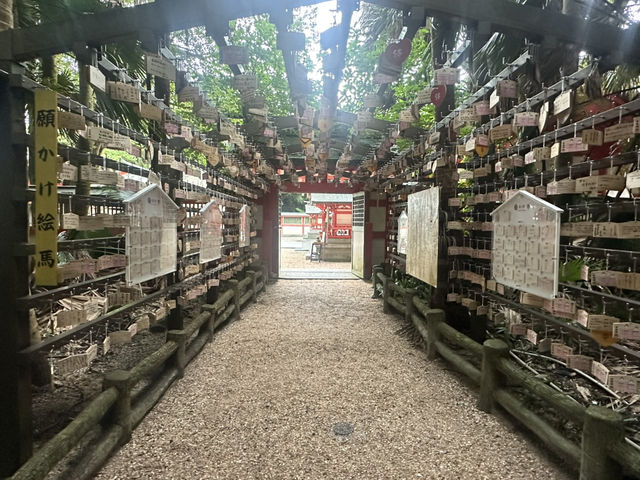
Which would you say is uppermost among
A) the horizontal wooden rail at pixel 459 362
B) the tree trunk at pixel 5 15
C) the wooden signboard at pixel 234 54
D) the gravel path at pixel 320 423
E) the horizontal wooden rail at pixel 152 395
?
the wooden signboard at pixel 234 54

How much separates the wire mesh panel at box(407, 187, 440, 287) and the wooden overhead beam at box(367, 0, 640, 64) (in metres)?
2.05

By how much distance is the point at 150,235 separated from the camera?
291cm

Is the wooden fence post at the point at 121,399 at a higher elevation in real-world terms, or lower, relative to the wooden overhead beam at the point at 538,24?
lower

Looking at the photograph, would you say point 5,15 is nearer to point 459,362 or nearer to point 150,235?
point 150,235

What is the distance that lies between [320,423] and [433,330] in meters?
1.76

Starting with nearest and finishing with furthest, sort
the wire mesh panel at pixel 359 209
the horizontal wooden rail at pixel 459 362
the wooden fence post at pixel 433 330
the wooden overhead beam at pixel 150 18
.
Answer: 1. the wooden overhead beam at pixel 150 18
2. the horizontal wooden rail at pixel 459 362
3. the wooden fence post at pixel 433 330
4. the wire mesh panel at pixel 359 209

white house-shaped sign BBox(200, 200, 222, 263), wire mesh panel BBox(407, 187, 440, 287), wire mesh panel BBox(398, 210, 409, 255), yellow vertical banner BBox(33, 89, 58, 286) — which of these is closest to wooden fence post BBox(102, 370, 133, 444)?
yellow vertical banner BBox(33, 89, 58, 286)

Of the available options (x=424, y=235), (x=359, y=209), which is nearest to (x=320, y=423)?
(x=424, y=235)

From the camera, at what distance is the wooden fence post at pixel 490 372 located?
2781 millimetres

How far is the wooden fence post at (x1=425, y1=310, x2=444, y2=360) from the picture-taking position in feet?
13.0

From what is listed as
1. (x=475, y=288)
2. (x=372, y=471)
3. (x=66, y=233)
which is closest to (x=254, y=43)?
(x=66, y=233)

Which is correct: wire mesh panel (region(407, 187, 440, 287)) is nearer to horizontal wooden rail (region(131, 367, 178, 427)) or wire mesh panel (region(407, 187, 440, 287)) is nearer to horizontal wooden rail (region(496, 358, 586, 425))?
horizontal wooden rail (region(496, 358, 586, 425))

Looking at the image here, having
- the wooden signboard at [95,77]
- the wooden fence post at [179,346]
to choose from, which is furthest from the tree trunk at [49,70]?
the wooden fence post at [179,346]

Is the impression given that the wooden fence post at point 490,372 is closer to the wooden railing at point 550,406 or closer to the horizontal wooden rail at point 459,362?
the wooden railing at point 550,406
